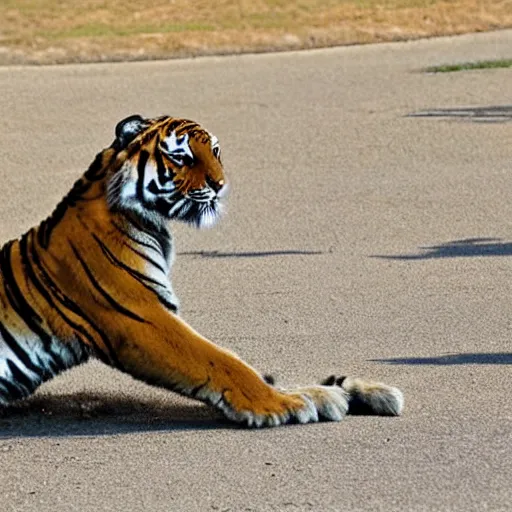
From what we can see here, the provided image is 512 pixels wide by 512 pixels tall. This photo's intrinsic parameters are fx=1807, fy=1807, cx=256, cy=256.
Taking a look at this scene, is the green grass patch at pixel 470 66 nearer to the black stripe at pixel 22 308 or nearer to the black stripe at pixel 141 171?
the black stripe at pixel 141 171

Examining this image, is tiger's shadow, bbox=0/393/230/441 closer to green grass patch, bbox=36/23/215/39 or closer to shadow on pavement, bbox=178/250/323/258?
shadow on pavement, bbox=178/250/323/258

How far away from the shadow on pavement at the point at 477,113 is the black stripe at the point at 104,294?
10418 mm

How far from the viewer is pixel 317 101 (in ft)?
60.7

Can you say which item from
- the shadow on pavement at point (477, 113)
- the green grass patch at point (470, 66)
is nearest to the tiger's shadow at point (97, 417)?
the shadow on pavement at point (477, 113)

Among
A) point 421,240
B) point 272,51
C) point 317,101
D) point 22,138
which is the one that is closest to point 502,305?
point 421,240

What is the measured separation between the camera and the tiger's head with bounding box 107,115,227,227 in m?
6.90

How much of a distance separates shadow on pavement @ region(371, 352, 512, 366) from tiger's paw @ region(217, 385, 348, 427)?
1168 mm

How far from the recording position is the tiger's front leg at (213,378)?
6629 mm

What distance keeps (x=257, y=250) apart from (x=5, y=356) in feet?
15.2

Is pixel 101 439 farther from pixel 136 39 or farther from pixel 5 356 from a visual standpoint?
pixel 136 39

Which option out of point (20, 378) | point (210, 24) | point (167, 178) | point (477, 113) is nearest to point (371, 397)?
point (167, 178)

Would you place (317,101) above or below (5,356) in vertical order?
below

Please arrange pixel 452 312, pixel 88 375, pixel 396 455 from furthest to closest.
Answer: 1. pixel 452 312
2. pixel 88 375
3. pixel 396 455

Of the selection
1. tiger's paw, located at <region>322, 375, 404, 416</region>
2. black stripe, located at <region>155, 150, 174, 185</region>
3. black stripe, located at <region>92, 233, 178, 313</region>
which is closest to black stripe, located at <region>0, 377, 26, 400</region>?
black stripe, located at <region>92, 233, 178, 313</region>
